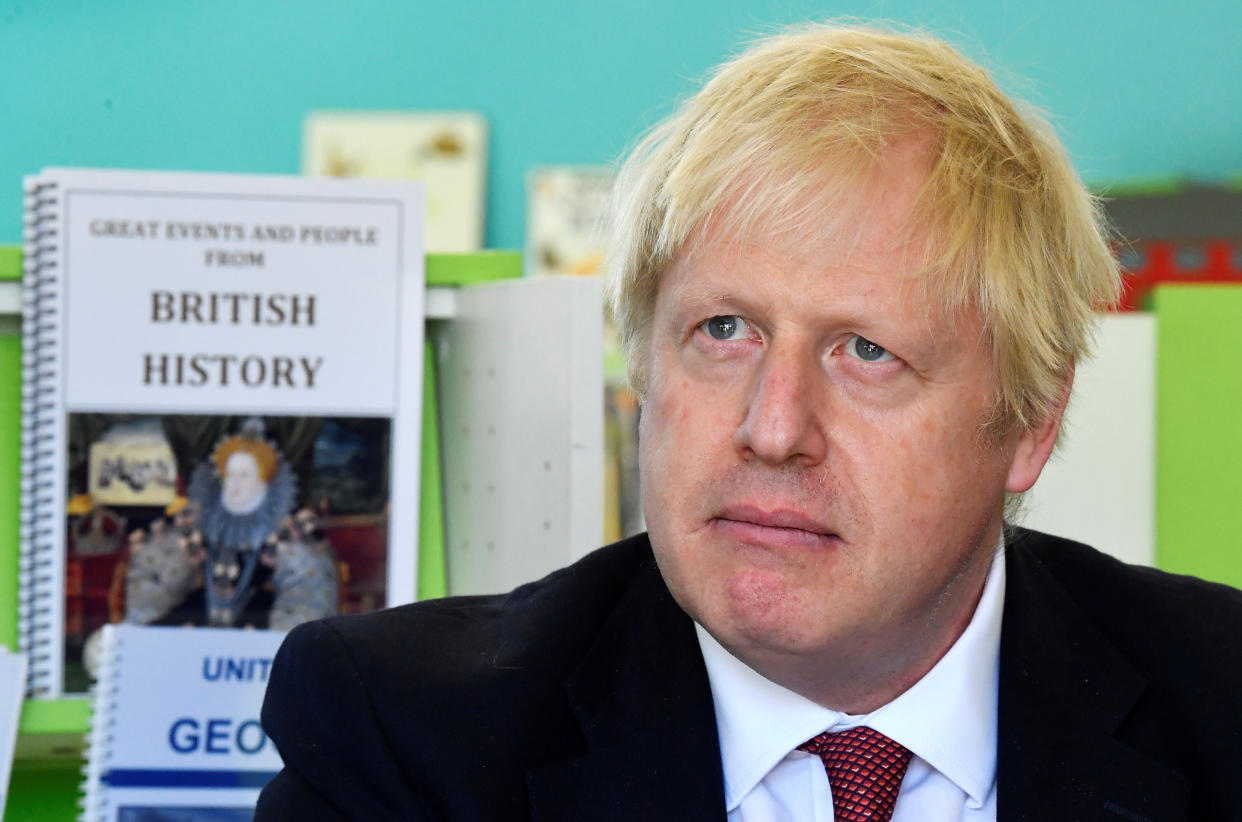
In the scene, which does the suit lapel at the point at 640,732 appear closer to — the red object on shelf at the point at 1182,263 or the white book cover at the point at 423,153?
the red object on shelf at the point at 1182,263

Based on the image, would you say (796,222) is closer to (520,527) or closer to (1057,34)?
(520,527)

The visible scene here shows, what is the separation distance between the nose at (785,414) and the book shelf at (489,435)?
0.31 meters

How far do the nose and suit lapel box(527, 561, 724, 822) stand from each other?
210mm

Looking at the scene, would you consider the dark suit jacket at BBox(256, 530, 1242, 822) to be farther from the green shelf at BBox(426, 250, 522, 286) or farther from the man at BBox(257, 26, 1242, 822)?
the green shelf at BBox(426, 250, 522, 286)

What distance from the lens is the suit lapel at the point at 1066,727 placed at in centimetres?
108

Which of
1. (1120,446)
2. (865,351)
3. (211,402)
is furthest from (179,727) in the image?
(1120,446)

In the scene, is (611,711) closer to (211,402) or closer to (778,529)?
(778,529)

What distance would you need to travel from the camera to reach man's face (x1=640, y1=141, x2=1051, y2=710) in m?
1.01

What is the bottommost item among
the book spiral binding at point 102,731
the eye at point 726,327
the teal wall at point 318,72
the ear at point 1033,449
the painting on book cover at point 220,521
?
the book spiral binding at point 102,731

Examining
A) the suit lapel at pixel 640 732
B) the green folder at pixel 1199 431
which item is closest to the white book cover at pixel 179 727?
the suit lapel at pixel 640 732

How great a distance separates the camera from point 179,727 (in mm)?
1325

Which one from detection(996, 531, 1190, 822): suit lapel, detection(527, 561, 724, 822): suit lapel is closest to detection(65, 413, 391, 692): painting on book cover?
detection(527, 561, 724, 822): suit lapel

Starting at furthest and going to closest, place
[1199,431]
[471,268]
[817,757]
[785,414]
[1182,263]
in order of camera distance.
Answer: [1182,263], [1199,431], [471,268], [817,757], [785,414]

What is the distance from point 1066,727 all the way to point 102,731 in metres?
0.82
